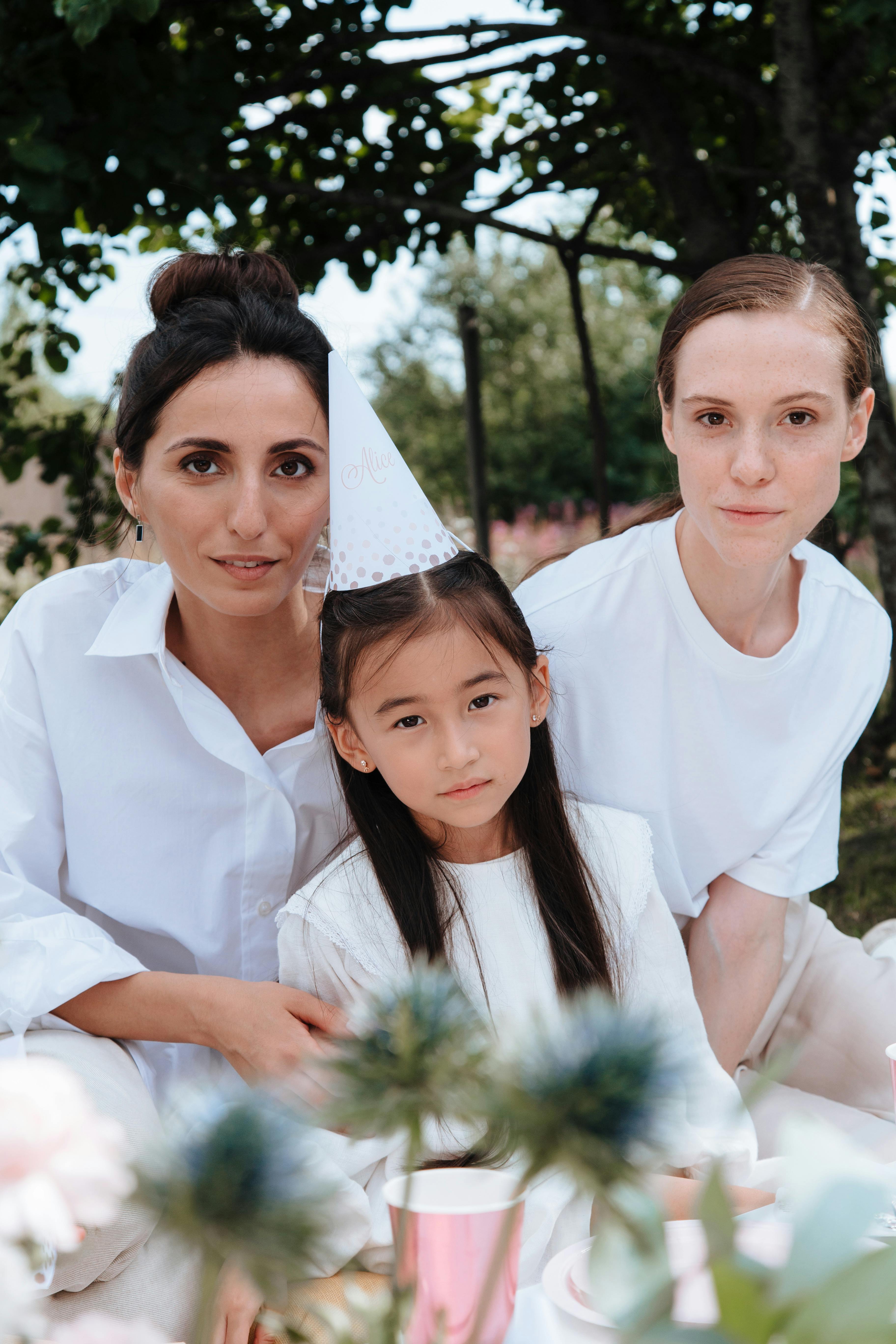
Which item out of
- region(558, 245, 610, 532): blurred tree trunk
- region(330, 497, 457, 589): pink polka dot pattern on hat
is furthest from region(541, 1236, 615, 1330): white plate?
region(558, 245, 610, 532): blurred tree trunk

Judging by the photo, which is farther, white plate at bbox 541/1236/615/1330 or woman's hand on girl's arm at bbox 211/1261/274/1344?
woman's hand on girl's arm at bbox 211/1261/274/1344

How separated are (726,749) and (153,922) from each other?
3.47 ft

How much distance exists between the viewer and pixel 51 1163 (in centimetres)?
49

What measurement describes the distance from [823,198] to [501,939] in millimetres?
3148

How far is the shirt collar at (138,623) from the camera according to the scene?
2.08 meters

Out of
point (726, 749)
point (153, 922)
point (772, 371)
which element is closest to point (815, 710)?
point (726, 749)

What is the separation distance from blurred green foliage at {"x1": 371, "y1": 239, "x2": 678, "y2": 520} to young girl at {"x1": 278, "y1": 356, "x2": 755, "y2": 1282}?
1336cm

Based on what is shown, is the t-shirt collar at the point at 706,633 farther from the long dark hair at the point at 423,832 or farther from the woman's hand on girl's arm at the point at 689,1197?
the woman's hand on girl's arm at the point at 689,1197

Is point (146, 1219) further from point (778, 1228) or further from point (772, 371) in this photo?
point (772, 371)

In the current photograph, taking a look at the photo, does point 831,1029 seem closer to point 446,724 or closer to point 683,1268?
A: point 446,724

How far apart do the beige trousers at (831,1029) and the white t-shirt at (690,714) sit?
0.26 meters

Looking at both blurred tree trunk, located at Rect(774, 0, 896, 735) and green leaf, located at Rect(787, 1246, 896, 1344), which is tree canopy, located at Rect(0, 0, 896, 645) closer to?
blurred tree trunk, located at Rect(774, 0, 896, 735)

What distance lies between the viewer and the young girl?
1812 mm

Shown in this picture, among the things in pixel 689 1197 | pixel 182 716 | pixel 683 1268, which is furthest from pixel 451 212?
pixel 683 1268
